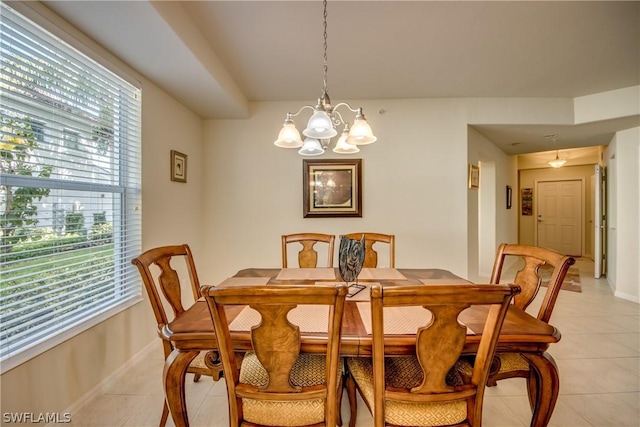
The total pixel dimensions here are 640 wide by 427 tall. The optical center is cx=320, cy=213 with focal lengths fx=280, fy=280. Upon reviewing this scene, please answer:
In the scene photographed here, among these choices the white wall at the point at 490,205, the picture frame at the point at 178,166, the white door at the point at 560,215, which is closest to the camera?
the picture frame at the point at 178,166

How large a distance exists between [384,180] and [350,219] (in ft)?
2.02

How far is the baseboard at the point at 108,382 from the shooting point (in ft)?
Answer: 5.39

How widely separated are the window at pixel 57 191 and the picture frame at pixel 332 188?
5.87 feet

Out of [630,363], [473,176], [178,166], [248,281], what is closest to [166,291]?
[248,281]

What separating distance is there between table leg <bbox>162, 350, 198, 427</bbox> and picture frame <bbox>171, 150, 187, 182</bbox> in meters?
1.98

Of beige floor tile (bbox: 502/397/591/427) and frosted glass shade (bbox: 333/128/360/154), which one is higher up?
frosted glass shade (bbox: 333/128/360/154)

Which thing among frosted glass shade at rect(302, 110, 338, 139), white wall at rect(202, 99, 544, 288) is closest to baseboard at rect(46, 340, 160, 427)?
white wall at rect(202, 99, 544, 288)

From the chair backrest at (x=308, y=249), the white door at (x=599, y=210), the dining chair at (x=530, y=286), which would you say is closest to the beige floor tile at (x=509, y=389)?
the dining chair at (x=530, y=286)

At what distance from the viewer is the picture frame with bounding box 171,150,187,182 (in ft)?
8.79

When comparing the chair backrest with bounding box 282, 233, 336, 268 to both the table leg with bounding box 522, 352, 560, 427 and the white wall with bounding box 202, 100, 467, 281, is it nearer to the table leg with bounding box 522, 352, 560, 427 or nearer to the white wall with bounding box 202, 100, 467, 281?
the white wall with bounding box 202, 100, 467, 281

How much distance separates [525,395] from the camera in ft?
5.96

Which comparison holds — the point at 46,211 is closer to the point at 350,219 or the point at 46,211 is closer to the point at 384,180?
the point at 350,219

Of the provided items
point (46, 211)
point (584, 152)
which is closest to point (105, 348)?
point (46, 211)

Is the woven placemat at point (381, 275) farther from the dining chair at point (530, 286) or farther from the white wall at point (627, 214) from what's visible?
the white wall at point (627, 214)
